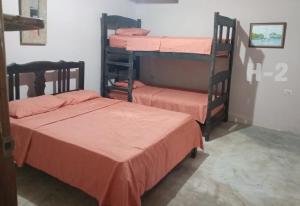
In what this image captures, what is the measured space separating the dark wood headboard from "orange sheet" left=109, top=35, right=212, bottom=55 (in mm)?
765

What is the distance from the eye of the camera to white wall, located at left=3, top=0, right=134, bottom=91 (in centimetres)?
307

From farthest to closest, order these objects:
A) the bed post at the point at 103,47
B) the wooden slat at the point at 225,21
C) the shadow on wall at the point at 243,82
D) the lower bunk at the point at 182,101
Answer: the bed post at the point at 103,47 → the shadow on wall at the point at 243,82 → the lower bunk at the point at 182,101 → the wooden slat at the point at 225,21

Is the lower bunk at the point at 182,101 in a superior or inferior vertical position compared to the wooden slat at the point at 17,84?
inferior

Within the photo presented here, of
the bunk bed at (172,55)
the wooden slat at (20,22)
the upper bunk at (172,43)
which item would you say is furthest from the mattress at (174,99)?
the wooden slat at (20,22)

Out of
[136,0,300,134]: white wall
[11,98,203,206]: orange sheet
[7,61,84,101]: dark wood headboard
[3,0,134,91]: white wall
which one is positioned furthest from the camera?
[136,0,300,134]: white wall

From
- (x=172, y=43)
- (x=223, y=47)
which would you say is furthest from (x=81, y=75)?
(x=223, y=47)

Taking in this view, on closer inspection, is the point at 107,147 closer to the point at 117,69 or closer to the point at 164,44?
the point at 164,44

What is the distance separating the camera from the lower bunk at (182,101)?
11.6 feet

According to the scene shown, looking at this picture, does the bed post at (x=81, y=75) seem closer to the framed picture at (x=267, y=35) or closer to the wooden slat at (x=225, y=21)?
the wooden slat at (x=225, y=21)

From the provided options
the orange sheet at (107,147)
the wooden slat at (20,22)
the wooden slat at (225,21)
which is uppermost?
the wooden slat at (225,21)

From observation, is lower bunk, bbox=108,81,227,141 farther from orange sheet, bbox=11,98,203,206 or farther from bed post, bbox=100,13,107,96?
orange sheet, bbox=11,98,203,206

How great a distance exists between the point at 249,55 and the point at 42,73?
3.01 metres

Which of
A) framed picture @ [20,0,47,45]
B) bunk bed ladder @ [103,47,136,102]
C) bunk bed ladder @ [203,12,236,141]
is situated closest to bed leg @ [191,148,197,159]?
bunk bed ladder @ [203,12,236,141]

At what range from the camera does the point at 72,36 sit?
146 inches
